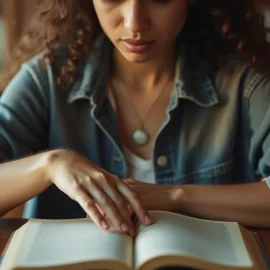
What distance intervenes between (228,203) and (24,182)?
35 centimetres

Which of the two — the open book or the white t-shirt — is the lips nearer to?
the white t-shirt

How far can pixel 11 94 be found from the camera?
3.54 ft

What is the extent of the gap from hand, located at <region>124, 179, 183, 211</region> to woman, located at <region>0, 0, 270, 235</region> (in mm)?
118

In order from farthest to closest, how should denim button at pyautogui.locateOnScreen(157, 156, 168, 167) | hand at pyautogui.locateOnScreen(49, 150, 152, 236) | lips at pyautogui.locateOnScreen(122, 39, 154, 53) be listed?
denim button at pyautogui.locateOnScreen(157, 156, 168, 167) → lips at pyautogui.locateOnScreen(122, 39, 154, 53) → hand at pyautogui.locateOnScreen(49, 150, 152, 236)

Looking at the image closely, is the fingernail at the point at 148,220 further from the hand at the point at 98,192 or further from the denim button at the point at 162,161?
the denim button at the point at 162,161

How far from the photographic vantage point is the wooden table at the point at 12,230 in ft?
2.59

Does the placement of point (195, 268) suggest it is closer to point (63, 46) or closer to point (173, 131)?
point (173, 131)

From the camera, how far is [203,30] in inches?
46.3

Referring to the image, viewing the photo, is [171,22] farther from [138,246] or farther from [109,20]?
[138,246]

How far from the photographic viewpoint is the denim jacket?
3.59ft

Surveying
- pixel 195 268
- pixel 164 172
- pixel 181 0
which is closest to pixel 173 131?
pixel 164 172

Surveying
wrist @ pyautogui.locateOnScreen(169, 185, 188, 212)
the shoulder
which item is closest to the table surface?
wrist @ pyautogui.locateOnScreen(169, 185, 188, 212)

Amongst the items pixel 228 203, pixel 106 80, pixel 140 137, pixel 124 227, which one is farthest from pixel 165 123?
pixel 124 227

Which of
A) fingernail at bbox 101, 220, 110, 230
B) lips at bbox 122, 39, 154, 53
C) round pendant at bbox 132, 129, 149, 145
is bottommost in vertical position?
round pendant at bbox 132, 129, 149, 145
